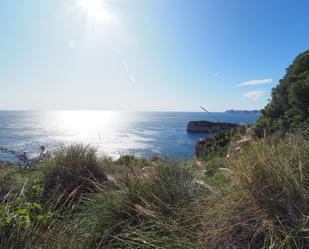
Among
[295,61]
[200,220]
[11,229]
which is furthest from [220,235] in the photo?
[295,61]

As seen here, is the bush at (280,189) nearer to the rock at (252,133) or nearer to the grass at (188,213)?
the grass at (188,213)

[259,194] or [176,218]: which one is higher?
[259,194]

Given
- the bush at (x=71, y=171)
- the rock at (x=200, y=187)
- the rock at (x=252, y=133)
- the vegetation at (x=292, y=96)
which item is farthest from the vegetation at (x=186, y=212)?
the vegetation at (x=292, y=96)

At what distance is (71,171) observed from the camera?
382cm

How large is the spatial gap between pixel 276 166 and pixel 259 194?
0.30 m

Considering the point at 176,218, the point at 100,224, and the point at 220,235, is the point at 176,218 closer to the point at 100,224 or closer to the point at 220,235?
the point at 220,235

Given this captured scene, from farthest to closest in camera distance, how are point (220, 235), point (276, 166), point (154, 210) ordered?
1. point (154, 210)
2. point (276, 166)
3. point (220, 235)

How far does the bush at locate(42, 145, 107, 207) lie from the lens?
3568mm

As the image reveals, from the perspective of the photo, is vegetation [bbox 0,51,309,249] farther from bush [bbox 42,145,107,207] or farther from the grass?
bush [bbox 42,145,107,207]

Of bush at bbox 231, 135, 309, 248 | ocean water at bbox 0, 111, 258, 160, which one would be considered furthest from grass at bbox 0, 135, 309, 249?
ocean water at bbox 0, 111, 258, 160

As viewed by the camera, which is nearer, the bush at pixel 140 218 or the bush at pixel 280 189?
the bush at pixel 280 189

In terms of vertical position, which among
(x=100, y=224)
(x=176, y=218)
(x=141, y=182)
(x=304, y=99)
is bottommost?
(x=100, y=224)

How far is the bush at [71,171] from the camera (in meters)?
3.57

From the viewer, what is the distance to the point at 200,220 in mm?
Answer: 2002
